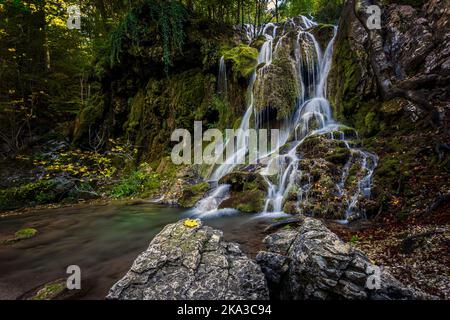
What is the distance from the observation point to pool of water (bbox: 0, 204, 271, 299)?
13.6 feet

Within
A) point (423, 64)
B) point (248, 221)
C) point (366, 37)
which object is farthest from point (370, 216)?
point (366, 37)

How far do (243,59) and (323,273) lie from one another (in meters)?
12.6

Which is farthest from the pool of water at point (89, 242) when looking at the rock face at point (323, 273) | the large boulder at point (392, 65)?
the large boulder at point (392, 65)

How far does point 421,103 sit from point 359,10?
5360 mm

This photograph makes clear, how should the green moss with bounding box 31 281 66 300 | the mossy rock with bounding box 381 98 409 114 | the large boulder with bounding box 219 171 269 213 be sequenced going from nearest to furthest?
the green moss with bounding box 31 281 66 300, the large boulder with bounding box 219 171 269 213, the mossy rock with bounding box 381 98 409 114

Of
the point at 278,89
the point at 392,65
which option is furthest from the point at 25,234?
the point at 392,65

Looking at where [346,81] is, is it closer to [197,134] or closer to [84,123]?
[197,134]

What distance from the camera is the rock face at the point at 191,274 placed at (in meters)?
2.57

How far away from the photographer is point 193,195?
30.4ft

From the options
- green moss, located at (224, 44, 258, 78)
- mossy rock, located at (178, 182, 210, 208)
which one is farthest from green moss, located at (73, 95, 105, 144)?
mossy rock, located at (178, 182, 210, 208)

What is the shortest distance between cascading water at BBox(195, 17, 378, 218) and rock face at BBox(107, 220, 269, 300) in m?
3.98

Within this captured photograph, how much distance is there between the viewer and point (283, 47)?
13.0 meters

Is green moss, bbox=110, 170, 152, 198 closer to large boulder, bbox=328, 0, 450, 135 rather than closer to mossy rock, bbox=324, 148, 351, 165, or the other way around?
mossy rock, bbox=324, 148, 351, 165
